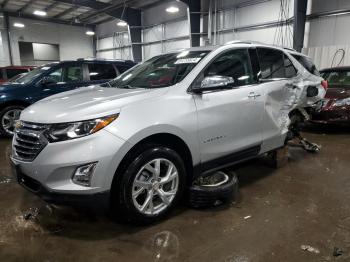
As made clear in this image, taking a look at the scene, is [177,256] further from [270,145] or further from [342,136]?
[342,136]

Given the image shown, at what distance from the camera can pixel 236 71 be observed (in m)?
3.14

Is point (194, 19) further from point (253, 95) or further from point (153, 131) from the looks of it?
point (153, 131)

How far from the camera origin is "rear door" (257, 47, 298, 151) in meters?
3.40

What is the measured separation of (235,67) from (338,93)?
3963 millimetres

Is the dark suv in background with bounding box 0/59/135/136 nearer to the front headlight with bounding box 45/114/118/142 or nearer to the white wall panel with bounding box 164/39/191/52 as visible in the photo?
the front headlight with bounding box 45/114/118/142

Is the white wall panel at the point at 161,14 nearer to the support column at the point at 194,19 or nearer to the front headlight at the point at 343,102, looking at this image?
the support column at the point at 194,19

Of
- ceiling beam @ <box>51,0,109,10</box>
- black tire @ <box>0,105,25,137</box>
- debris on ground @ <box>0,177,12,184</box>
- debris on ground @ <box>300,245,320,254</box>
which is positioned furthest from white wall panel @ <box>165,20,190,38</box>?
debris on ground @ <box>300,245,320,254</box>

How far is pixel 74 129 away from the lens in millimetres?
2154

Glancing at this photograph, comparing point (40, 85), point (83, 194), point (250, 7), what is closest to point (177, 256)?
point (83, 194)

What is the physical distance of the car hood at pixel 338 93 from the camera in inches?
233

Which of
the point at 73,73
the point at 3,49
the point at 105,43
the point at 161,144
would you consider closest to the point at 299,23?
the point at 73,73

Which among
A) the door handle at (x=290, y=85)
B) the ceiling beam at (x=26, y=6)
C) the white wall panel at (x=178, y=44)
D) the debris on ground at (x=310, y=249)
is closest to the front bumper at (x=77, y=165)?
the debris on ground at (x=310, y=249)

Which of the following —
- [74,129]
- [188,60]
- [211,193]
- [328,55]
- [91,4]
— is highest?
[91,4]

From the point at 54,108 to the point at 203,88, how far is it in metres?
1.31
